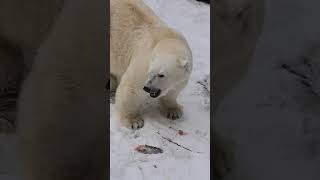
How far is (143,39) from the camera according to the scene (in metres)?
1.75

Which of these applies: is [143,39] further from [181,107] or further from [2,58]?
[2,58]

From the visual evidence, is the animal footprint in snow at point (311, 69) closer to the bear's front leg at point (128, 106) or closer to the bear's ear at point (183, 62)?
the bear's ear at point (183, 62)

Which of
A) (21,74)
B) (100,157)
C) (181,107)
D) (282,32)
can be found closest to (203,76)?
(181,107)

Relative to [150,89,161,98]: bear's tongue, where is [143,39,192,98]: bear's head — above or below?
above

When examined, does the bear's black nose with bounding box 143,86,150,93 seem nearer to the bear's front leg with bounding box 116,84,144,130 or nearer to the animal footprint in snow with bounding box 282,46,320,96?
the bear's front leg with bounding box 116,84,144,130

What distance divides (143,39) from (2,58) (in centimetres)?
43

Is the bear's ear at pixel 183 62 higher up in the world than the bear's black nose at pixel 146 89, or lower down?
higher up

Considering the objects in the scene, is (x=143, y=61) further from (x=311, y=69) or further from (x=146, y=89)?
(x=311, y=69)

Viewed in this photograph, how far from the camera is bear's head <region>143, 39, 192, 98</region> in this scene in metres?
1.70

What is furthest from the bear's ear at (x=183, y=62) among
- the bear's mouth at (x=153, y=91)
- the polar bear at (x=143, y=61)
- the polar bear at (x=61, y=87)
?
the polar bear at (x=61, y=87)

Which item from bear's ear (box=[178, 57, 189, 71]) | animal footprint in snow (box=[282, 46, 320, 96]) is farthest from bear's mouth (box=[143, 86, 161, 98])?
animal footprint in snow (box=[282, 46, 320, 96])

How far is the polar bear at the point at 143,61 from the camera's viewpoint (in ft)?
5.61

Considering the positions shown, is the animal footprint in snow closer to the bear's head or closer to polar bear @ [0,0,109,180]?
the bear's head

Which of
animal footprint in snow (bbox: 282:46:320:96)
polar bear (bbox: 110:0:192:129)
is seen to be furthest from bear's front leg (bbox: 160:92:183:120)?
animal footprint in snow (bbox: 282:46:320:96)
